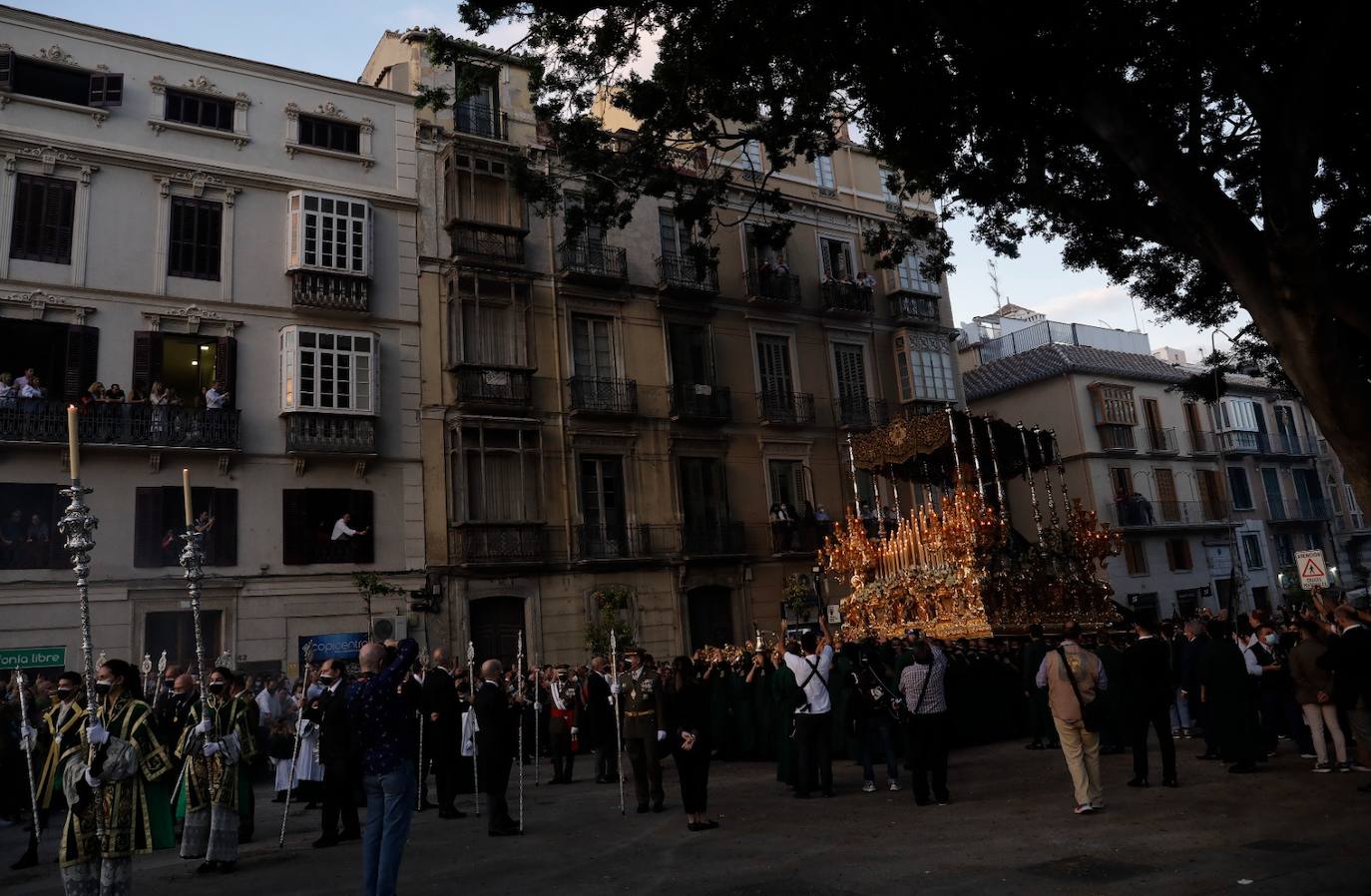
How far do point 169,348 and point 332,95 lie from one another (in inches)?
297

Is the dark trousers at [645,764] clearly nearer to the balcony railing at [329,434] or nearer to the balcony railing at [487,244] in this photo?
the balcony railing at [329,434]

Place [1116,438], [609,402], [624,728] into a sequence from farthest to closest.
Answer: [1116,438] < [609,402] < [624,728]

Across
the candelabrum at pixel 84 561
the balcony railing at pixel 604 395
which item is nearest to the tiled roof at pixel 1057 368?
the balcony railing at pixel 604 395

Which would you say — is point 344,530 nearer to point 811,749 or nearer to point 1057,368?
point 811,749

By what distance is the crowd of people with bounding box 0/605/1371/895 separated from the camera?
24.5ft

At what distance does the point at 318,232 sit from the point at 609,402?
8123mm

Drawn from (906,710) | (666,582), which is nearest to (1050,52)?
(906,710)

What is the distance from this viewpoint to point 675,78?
12352 mm

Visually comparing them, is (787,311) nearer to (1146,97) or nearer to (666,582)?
(666,582)

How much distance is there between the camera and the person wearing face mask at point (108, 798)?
7312mm

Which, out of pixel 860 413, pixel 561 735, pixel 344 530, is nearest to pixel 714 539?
pixel 860 413

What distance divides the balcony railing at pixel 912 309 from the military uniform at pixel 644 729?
23495 mm

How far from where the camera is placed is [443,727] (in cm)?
1256

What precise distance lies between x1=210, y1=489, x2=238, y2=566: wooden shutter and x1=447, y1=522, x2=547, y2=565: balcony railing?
466 centimetres
